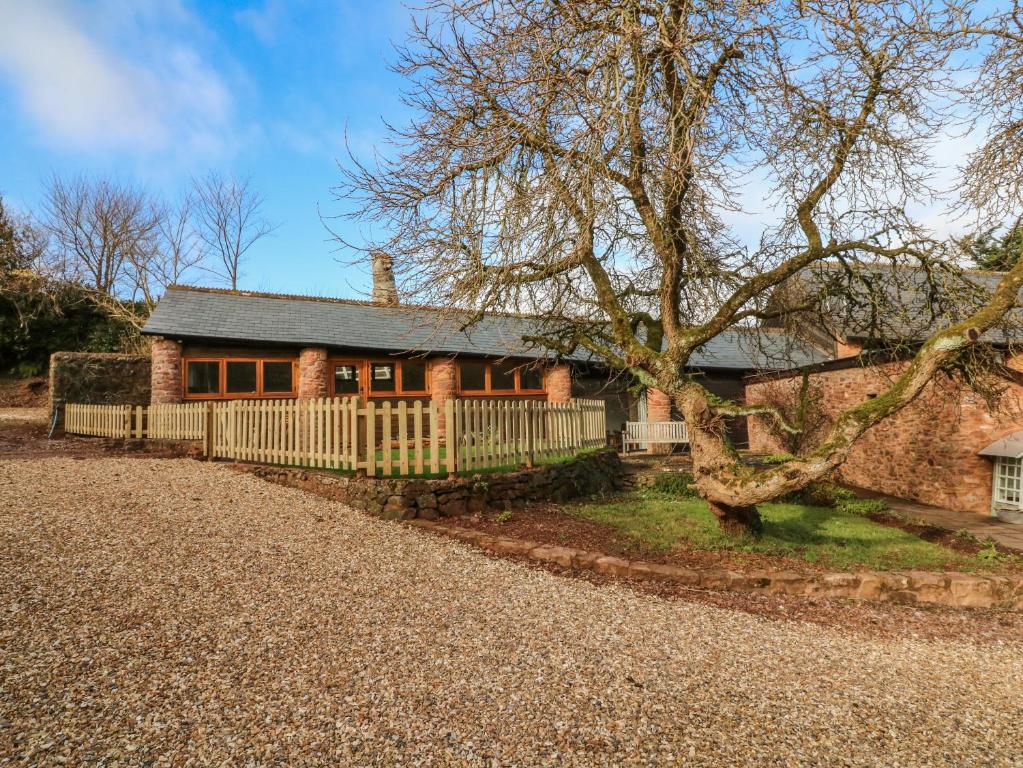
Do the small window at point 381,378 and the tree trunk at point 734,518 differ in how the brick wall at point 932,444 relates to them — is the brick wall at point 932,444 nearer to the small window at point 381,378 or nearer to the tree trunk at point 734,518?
the tree trunk at point 734,518

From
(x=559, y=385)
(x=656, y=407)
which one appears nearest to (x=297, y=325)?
(x=559, y=385)

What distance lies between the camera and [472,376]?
19.3 metres

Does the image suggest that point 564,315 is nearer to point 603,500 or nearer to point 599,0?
point 603,500

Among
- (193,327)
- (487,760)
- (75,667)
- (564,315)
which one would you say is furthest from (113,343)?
(487,760)

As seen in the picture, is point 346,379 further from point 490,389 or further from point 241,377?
point 490,389

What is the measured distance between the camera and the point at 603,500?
31.2ft

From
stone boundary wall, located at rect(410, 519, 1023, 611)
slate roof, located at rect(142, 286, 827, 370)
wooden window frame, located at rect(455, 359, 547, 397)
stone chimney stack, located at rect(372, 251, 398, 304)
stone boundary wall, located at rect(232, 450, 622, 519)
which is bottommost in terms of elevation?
stone boundary wall, located at rect(410, 519, 1023, 611)

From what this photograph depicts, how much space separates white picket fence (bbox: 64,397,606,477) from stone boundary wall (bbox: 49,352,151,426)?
6010 millimetres

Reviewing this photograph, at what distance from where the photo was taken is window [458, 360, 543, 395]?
1909cm

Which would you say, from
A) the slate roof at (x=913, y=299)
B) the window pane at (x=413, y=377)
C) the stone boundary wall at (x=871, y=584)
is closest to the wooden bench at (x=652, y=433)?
the window pane at (x=413, y=377)

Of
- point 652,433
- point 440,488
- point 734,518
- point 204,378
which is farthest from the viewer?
point 652,433

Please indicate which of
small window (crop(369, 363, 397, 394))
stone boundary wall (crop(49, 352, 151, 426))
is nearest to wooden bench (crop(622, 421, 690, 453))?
small window (crop(369, 363, 397, 394))

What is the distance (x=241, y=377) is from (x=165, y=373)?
1928 mm

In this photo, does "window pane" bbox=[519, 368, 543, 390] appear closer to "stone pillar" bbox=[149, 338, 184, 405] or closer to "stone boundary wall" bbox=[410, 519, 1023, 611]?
"stone pillar" bbox=[149, 338, 184, 405]
